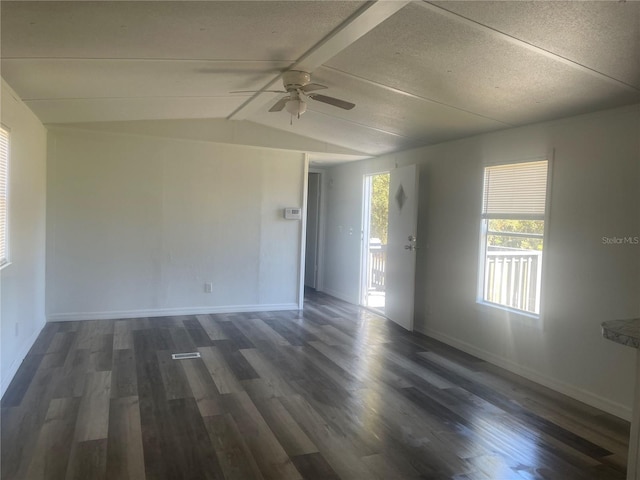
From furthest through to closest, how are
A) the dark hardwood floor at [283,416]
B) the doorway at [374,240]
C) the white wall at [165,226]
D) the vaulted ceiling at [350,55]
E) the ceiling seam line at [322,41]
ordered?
the doorway at [374,240], the white wall at [165,226], the dark hardwood floor at [283,416], the ceiling seam line at [322,41], the vaulted ceiling at [350,55]

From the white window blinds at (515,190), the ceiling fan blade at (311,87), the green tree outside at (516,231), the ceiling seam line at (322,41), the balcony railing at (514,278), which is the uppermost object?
the ceiling seam line at (322,41)

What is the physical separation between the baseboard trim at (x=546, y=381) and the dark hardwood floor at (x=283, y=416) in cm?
9

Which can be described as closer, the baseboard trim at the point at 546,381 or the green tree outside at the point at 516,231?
the baseboard trim at the point at 546,381

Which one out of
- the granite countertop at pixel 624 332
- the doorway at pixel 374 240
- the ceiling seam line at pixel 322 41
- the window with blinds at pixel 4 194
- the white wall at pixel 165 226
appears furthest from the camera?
the doorway at pixel 374 240

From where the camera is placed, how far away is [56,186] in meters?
5.39

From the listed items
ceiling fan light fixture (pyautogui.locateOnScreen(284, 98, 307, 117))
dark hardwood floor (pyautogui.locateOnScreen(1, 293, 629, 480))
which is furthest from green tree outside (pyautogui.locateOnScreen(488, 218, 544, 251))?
ceiling fan light fixture (pyautogui.locateOnScreen(284, 98, 307, 117))

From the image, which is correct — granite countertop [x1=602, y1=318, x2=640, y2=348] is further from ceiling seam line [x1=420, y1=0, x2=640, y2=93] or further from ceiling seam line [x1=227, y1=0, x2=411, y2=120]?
ceiling seam line [x1=227, y1=0, x2=411, y2=120]

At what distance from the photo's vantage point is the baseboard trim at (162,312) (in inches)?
217

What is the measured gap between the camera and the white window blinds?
406cm

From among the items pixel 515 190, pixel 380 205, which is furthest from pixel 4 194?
pixel 380 205

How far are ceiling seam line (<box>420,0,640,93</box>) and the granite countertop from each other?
1.53 metres

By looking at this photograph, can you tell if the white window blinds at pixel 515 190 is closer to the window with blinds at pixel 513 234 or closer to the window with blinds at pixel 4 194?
the window with blinds at pixel 513 234

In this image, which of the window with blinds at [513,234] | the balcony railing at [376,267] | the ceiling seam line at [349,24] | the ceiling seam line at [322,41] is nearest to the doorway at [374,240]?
the balcony railing at [376,267]

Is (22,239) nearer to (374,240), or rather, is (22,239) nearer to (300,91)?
(300,91)
